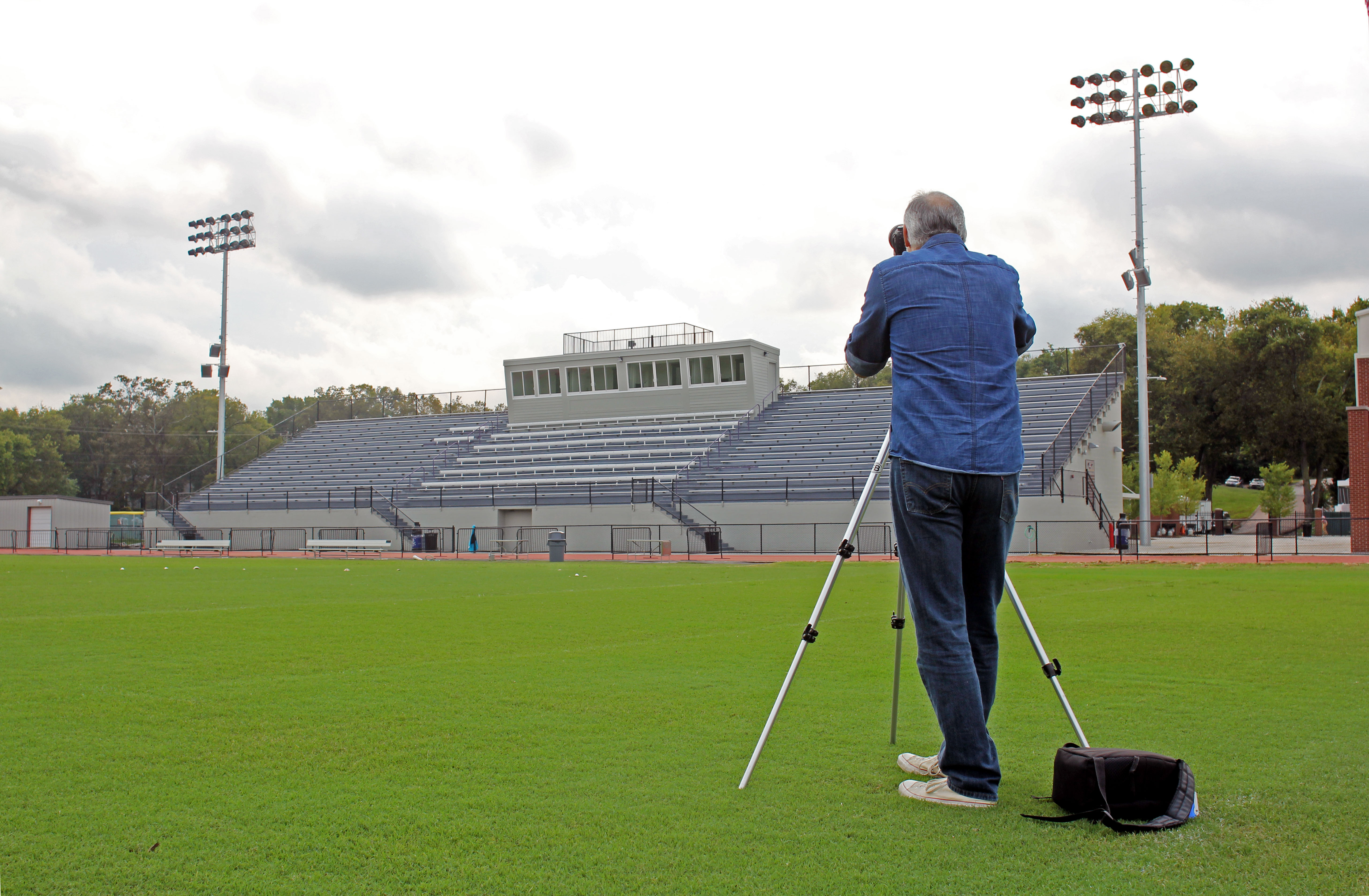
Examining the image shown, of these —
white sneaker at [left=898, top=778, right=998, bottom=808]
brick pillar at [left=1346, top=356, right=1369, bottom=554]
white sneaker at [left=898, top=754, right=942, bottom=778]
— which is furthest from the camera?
brick pillar at [left=1346, top=356, right=1369, bottom=554]

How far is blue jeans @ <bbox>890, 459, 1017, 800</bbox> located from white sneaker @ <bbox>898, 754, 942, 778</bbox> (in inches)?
12.2

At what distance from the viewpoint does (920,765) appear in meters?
4.32

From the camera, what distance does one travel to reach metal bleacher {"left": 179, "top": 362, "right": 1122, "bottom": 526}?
38.8m

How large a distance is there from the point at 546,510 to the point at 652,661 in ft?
111

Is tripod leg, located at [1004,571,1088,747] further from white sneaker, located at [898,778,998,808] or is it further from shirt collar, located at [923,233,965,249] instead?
shirt collar, located at [923,233,965,249]

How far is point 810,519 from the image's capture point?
36469mm

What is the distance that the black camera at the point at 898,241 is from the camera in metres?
4.48

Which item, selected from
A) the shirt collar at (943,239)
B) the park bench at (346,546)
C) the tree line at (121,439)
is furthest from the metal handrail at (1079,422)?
the tree line at (121,439)

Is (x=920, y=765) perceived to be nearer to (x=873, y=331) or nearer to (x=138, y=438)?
(x=873, y=331)

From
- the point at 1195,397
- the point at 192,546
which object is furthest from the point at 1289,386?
the point at 192,546

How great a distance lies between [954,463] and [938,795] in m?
1.26

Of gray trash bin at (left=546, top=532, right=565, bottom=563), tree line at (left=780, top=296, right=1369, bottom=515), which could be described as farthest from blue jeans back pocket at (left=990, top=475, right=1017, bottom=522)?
tree line at (left=780, top=296, right=1369, bottom=515)

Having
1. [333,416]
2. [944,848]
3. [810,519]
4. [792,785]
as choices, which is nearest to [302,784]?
[792,785]

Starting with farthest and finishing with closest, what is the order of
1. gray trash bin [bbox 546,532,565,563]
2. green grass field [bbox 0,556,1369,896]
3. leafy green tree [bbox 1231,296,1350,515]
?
leafy green tree [bbox 1231,296,1350,515]
gray trash bin [bbox 546,532,565,563]
green grass field [bbox 0,556,1369,896]
